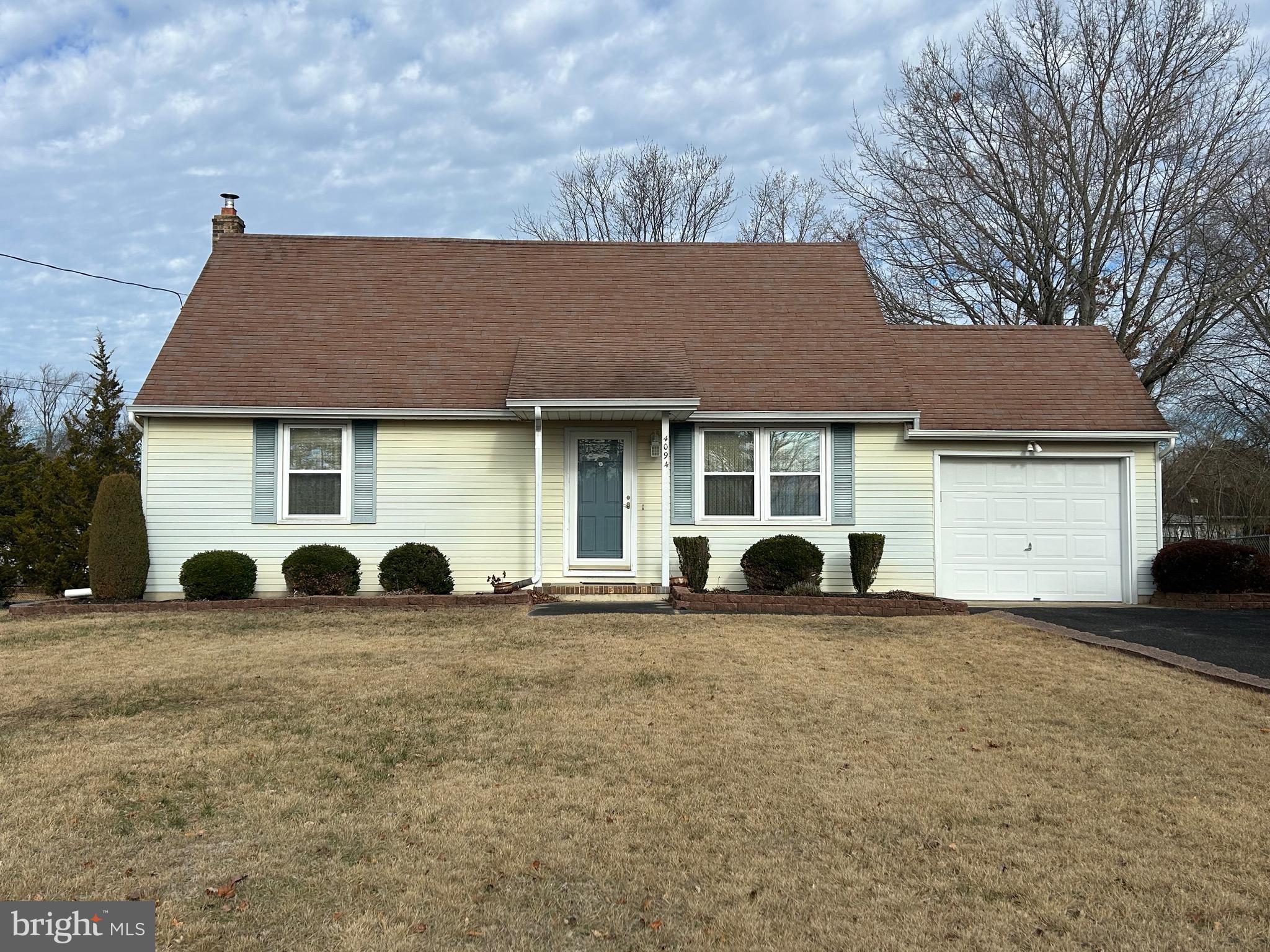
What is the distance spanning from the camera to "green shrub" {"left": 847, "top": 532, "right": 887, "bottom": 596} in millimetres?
13469

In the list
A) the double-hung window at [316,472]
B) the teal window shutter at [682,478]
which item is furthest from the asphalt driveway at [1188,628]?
the double-hung window at [316,472]

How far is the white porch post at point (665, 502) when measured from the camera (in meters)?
13.4

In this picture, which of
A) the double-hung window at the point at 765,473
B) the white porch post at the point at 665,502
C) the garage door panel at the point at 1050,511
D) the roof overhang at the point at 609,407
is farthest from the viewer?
the garage door panel at the point at 1050,511

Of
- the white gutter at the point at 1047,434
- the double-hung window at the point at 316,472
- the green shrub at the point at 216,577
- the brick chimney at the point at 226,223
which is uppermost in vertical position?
the brick chimney at the point at 226,223

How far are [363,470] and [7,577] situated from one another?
721 cm

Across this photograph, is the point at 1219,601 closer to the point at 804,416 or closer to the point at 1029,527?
the point at 1029,527

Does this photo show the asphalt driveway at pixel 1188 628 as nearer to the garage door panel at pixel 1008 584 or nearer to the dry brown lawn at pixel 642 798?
the garage door panel at pixel 1008 584

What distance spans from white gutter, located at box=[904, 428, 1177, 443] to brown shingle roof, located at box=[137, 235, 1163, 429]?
6.9 inches

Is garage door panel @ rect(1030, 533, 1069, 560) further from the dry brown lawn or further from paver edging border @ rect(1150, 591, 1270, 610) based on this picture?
the dry brown lawn

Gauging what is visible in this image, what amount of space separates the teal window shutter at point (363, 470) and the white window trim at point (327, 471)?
0.06m

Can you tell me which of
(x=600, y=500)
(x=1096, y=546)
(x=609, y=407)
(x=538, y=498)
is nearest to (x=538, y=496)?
(x=538, y=498)

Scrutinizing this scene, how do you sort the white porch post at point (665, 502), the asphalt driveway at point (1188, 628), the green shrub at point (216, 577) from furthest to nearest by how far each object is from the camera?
the white porch post at point (665, 502)
the green shrub at point (216, 577)
the asphalt driveway at point (1188, 628)

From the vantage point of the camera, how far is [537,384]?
1345 centimetres

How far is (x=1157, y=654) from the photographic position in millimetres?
9211
